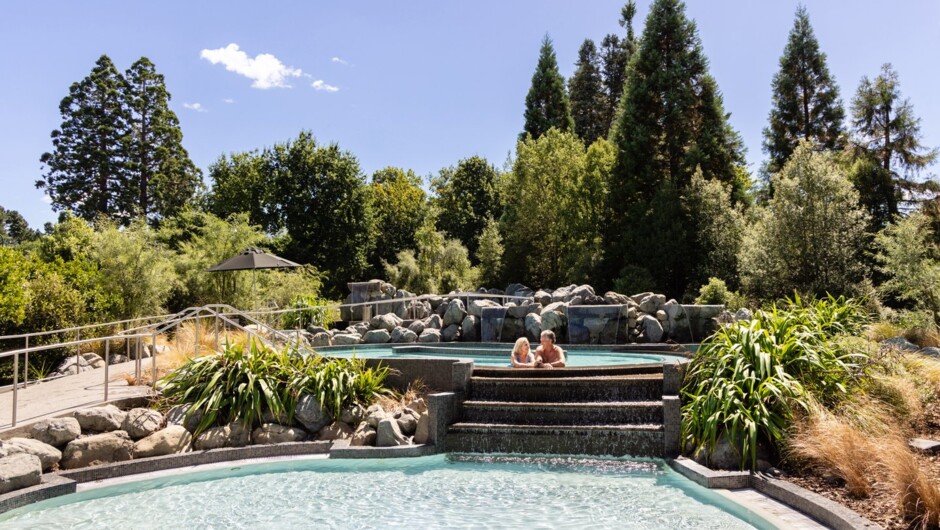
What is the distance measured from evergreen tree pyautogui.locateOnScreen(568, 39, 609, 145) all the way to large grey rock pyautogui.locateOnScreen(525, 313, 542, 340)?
92.9 ft

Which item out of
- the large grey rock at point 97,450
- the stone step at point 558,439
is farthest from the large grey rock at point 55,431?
the stone step at point 558,439

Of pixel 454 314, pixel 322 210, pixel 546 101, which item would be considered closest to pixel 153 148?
pixel 322 210

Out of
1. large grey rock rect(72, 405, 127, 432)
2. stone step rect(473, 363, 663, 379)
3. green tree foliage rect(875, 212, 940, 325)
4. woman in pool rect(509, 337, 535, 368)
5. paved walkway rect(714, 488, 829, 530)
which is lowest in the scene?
paved walkway rect(714, 488, 829, 530)

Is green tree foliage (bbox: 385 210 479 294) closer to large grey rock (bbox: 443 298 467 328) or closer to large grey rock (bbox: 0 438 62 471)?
large grey rock (bbox: 443 298 467 328)

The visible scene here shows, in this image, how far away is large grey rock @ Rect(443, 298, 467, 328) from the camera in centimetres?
1614

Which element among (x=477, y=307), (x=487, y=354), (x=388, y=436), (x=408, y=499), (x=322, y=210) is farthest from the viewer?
(x=322, y=210)

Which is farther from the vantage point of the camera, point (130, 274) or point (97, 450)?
point (130, 274)

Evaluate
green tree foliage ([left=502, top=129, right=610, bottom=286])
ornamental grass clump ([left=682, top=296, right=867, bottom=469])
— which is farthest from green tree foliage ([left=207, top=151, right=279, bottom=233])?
ornamental grass clump ([left=682, top=296, right=867, bottom=469])

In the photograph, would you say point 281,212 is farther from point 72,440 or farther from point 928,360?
point 928,360

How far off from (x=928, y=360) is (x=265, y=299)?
17.1m

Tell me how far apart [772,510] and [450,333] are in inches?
426

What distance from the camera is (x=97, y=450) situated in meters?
7.14

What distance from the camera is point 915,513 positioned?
4582 millimetres

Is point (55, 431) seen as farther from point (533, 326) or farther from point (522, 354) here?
point (533, 326)
